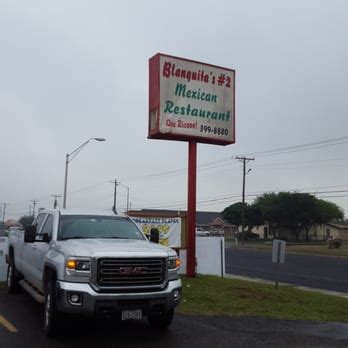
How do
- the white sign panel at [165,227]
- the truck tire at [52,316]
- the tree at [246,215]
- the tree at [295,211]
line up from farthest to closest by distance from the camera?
the tree at [246,215]
the tree at [295,211]
the white sign panel at [165,227]
the truck tire at [52,316]

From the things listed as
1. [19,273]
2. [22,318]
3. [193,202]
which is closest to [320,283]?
[193,202]

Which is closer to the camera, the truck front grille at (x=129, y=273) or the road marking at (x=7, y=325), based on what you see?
the truck front grille at (x=129, y=273)

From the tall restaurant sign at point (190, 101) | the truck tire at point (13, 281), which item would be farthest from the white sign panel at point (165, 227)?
the truck tire at point (13, 281)

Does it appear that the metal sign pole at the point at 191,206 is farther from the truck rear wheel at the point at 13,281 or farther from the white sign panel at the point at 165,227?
the truck rear wheel at the point at 13,281

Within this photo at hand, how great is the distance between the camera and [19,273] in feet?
39.0

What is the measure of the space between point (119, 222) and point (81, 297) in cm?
243

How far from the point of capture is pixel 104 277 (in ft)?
25.1

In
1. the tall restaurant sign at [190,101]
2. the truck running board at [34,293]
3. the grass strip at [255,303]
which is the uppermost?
the tall restaurant sign at [190,101]

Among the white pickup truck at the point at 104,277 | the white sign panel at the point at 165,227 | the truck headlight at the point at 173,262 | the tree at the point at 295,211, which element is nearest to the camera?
the white pickup truck at the point at 104,277

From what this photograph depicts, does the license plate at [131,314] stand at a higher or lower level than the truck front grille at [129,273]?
lower

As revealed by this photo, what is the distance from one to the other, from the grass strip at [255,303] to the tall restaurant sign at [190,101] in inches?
184

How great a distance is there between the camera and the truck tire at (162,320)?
28.5ft

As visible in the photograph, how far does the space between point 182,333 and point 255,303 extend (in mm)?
3746

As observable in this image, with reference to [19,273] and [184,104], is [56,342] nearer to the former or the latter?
[19,273]
